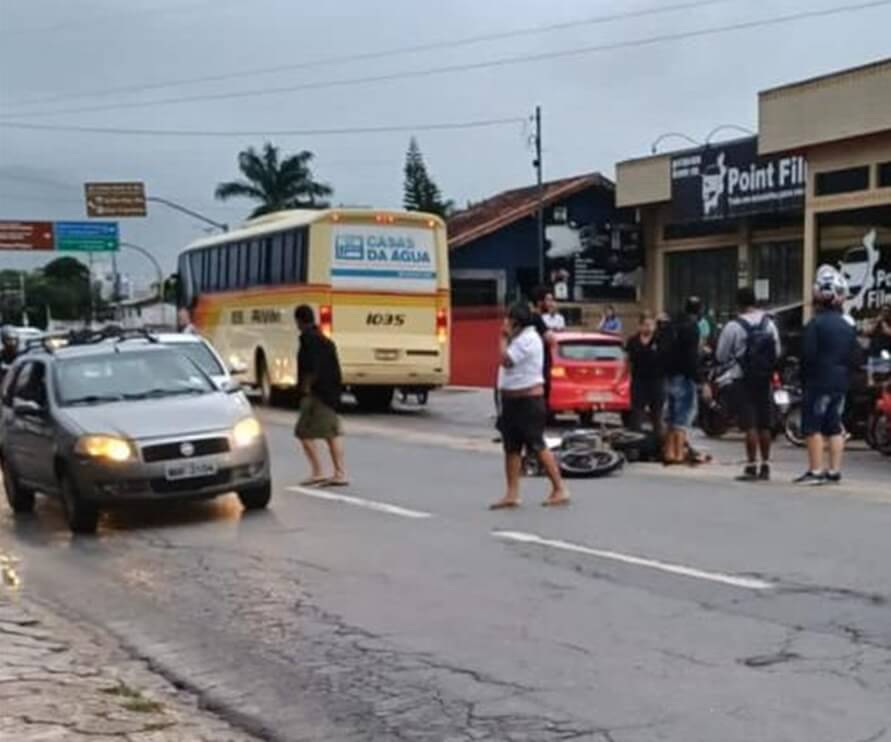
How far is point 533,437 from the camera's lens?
1237cm

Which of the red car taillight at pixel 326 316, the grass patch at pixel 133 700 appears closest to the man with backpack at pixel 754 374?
the grass patch at pixel 133 700

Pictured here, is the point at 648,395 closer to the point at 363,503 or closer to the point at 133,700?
the point at 363,503

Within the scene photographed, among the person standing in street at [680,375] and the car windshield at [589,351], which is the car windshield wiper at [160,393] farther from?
the car windshield at [589,351]

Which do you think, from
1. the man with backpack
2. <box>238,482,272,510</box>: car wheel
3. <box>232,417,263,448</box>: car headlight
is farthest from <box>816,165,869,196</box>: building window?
<box>232,417,263,448</box>: car headlight

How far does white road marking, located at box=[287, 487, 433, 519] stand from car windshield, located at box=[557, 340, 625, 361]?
8742mm

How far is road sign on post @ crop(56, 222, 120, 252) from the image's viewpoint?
78812 mm

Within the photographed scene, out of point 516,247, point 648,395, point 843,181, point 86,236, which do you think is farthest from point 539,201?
point 86,236

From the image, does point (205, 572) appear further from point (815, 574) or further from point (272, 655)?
point (815, 574)

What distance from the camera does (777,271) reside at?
36.3 m

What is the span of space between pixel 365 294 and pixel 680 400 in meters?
11.7

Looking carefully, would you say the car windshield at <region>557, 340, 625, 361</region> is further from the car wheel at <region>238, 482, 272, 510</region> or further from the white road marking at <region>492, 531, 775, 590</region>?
the white road marking at <region>492, 531, 775, 590</region>

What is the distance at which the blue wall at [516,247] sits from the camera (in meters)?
46.0

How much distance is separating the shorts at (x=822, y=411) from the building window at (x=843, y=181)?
17104mm

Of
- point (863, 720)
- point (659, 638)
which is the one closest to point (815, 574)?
point (659, 638)
